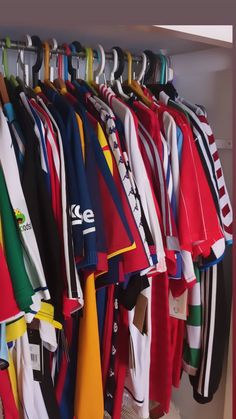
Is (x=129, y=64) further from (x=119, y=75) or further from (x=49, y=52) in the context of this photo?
(x=49, y=52)

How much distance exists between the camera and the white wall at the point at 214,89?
3.96 ft

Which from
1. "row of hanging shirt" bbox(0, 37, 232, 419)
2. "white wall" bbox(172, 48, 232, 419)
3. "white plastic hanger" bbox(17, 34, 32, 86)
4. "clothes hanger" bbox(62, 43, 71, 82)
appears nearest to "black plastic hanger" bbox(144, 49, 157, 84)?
"row of hanging shirt" bbox(0, 37, 232, 419)

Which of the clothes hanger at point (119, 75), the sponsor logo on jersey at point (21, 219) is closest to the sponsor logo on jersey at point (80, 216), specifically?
the sponsor logo on jersey at point (21, 219)

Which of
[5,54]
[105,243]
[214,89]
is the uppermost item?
[5,54]

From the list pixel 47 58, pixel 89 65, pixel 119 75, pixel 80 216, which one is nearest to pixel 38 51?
pixel 47 58

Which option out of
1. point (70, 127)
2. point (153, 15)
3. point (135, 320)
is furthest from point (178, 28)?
point (135, 320)

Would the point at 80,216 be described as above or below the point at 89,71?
below

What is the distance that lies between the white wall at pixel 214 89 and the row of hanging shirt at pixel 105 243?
87mm

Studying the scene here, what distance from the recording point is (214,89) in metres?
1.24

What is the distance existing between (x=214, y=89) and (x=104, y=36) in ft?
1.13

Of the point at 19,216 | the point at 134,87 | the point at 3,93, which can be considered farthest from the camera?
the point at 134,87

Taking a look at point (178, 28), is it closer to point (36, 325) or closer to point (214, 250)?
point (214, 250)

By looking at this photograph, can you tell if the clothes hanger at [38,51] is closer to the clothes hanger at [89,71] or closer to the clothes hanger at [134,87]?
the clothes hanger at [89,71]

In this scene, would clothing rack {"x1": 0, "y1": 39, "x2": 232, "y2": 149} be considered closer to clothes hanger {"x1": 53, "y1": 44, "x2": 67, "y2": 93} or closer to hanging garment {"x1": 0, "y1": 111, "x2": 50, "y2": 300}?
clothes hanger {"x1": 53, "y1": 44, "x2": 67, "y2": 93}
